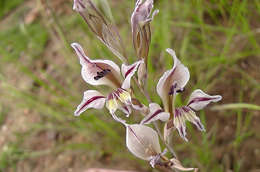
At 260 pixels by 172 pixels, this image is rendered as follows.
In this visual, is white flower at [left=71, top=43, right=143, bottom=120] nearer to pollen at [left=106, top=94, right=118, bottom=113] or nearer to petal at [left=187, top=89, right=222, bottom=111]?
pollen at [left=106, top=94, right=118, bottom=113]

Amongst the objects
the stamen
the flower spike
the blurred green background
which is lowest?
the blurred green background

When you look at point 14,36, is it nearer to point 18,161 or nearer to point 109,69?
point 18,161

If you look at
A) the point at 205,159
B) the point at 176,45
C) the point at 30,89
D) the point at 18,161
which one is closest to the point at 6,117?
the point at 30,89

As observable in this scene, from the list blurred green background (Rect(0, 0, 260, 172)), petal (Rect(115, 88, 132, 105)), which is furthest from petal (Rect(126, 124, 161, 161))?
blurred green background (Rect(0, 0, 260, 172))

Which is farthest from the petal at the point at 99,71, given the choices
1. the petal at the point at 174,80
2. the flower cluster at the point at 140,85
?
the petal at the point at 174,80

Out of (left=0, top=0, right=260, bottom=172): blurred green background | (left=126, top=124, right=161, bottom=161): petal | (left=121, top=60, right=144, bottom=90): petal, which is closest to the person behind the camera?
(left=121, top=60, right=144, bottom=90): petal
